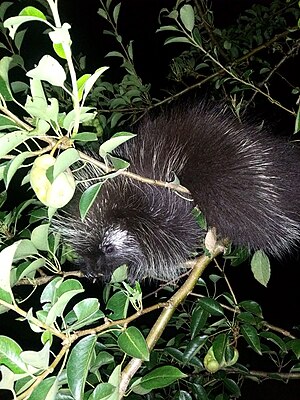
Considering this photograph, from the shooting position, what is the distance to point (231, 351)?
74cm

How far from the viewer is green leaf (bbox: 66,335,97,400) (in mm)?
424

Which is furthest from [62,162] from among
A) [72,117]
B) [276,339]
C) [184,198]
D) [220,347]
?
[276,339]

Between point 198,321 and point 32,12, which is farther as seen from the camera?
point 198,321

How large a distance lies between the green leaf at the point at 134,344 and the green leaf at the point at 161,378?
10cm

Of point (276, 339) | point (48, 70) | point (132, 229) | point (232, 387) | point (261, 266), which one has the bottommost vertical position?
point (232, 387)

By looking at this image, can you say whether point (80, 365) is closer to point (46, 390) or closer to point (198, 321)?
point (46, 390)

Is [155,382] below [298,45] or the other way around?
below

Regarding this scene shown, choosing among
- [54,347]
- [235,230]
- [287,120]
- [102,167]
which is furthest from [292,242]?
[54,347]

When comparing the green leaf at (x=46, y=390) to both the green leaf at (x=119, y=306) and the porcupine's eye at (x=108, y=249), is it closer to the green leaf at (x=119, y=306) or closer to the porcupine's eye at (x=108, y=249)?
the green leaf at (x=119, y=306)

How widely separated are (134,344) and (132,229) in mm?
194

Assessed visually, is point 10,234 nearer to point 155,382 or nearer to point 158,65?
point 155,382

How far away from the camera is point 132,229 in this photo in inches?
25.6

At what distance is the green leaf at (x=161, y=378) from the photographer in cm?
56

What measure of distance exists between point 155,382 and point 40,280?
223 millimetres
